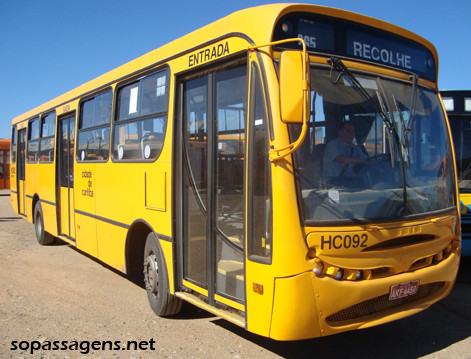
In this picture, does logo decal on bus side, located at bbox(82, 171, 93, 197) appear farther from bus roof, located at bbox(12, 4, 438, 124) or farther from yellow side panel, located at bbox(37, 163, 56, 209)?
bus roof, located at bbox(12, 4, 438, 124)

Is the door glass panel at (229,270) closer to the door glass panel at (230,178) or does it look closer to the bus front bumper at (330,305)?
the door glass panel at (230,178)

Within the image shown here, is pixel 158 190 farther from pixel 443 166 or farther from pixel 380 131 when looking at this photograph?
pixel 443 166

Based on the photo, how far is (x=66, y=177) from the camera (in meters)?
8.81

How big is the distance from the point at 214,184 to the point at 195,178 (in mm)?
365

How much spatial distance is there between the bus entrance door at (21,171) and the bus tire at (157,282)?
7.43m

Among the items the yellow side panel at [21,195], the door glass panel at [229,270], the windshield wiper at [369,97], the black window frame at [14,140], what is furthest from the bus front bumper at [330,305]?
the black window frame at [14,140]

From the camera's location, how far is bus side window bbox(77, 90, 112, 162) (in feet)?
22.9

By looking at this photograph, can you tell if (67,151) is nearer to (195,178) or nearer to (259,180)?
(195,178)

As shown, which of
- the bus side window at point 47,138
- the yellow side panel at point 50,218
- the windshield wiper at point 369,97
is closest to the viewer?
the windshield wiper at point 369,97

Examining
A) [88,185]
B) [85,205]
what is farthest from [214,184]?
[85,205]

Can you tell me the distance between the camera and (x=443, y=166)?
4715mm

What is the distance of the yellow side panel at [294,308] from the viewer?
365 cm

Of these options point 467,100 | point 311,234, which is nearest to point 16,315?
point 311,234

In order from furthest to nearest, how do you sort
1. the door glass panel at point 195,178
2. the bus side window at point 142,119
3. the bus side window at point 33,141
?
the bus side window at point 33,141
the bus side window at point 142,119
the door glass panel at point 195,178
